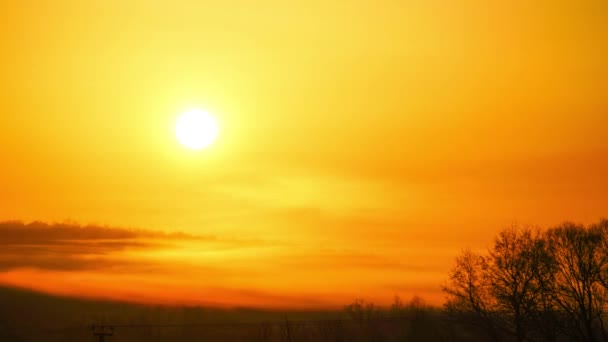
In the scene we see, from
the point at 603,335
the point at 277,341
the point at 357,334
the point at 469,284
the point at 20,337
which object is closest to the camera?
the point at 603,335

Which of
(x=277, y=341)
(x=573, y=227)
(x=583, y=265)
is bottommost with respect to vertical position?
(x=277, y=341)

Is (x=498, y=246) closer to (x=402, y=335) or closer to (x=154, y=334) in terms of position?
(x=402, y=335)

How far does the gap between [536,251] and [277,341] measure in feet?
342

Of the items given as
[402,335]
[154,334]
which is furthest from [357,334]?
[154,334]

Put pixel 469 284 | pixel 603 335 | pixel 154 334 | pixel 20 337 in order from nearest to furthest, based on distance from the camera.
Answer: pixel 603 335 < pixel 469 284 < pixel 20 337 < pixel 154 334

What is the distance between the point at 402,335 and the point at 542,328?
64.1m

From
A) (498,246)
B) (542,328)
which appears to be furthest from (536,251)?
(542,328)

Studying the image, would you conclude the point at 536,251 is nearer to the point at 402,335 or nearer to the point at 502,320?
the point at 502,320

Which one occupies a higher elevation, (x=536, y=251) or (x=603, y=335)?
(x=536, y=251)

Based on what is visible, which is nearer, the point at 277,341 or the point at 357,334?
the point at 357,334

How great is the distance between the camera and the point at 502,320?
2783 inches

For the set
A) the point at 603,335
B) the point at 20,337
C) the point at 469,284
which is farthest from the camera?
the point at 20,337

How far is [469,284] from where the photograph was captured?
236 feet

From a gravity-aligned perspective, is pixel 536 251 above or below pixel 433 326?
above
